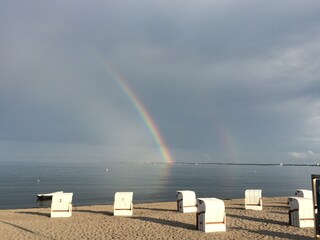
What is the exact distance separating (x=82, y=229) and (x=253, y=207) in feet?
43.0

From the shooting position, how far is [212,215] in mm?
14633

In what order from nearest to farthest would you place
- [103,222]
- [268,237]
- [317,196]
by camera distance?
[317,196] → [268,237] → [103,222]

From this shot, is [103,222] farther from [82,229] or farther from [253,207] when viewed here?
[253,207]

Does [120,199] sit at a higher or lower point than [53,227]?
higher

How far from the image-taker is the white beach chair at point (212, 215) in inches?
569

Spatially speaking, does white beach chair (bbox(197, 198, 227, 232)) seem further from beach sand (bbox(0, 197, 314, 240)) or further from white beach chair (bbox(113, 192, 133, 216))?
white beach chair (bbox(113, 192, 133, 216))

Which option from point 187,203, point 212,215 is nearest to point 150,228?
point 212,215

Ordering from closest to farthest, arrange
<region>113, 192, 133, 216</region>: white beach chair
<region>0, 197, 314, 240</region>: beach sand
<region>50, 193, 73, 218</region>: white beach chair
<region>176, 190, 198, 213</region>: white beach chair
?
<region>0, 197, 314, 240</region>: beach sand
<region>50, 193, 73, 218</region>: white beach chair
<region>113, 192, 133, 216</region>: white beach chair
<region>176, 190, 198, 213</region>: white beach chair

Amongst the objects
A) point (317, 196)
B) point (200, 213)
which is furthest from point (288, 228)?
point (317, 196)

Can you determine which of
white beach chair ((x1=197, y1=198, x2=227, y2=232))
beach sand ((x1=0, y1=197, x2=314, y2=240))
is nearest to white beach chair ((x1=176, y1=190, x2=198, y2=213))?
beach sand ((x1=0, y1=197, x2=314, y2=240))

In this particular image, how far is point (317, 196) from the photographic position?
10.0 meters

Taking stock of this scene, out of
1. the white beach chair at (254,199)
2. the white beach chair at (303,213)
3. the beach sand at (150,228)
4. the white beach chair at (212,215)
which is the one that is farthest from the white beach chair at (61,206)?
the white beach chair at (303,213)

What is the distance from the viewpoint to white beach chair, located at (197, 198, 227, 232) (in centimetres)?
1445

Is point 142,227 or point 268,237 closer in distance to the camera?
point 268,237
